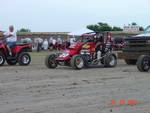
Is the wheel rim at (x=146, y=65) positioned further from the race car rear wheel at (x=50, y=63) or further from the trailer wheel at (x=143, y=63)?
the race car rear wheel at (x=50, y=63)

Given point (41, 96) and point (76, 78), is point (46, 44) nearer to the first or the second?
point (76, 78)

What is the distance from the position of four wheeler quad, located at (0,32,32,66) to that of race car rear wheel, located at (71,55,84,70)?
3571 millimetres

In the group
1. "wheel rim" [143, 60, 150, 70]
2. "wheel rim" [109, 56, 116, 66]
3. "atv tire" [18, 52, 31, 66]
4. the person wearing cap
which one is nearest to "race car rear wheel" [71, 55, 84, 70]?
"wheel rim" [109, 56, 116, 66]

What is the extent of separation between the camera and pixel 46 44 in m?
43.6

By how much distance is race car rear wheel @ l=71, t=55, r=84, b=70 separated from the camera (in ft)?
→ 54.3

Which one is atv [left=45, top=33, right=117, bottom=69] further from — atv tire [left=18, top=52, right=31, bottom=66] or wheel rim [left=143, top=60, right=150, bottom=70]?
wheel rim [left=143, top=60, right=150, bottom=70]

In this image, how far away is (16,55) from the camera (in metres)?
19.7

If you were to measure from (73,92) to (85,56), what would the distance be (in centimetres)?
647

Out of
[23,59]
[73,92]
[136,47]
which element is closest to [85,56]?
[136,47]

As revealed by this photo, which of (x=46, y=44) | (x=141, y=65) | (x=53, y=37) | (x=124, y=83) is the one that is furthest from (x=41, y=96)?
(x=53, y=37)

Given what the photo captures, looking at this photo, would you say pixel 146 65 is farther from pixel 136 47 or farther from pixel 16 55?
pixel 16 55

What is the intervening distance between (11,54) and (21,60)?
1.57 feet

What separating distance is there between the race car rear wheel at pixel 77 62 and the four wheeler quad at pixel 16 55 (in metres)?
3.57

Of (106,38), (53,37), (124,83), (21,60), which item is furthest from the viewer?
(53,37)
